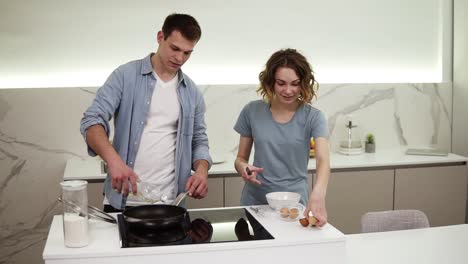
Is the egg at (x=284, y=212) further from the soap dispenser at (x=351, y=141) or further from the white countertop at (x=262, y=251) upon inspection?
the soap dispenser at (x=351, y=141)

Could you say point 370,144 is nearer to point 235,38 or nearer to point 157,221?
point 235,38

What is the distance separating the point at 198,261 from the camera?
1565 mm

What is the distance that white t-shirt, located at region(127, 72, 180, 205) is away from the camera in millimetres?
2158

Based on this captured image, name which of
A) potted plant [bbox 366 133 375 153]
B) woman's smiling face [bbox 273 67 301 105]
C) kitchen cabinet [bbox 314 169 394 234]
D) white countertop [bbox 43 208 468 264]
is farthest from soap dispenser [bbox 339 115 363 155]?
white countertop [bbox 43 208 468 264]

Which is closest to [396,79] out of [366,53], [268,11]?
[366,53]

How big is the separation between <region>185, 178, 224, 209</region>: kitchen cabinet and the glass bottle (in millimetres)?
1634

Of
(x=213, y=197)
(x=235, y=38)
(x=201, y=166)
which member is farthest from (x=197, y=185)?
(x=235, y=38)

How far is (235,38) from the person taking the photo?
374cm

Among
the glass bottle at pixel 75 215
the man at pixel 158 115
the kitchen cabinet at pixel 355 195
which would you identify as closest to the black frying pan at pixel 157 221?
the glass bottle at pixel 75 215

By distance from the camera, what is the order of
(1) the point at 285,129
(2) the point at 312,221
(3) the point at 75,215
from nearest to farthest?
1. (3) the point at 75,215
2. (2) the point at 312,221
3. (1) the point at 285,129

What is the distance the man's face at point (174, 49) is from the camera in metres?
2.09

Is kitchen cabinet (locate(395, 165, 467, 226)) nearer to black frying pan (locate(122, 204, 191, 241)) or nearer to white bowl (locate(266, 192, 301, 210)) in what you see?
white bowl (locate(266, 192, 301, 210))

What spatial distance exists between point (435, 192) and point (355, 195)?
624 millimetres

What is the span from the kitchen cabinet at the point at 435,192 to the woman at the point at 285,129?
4.87 ft
